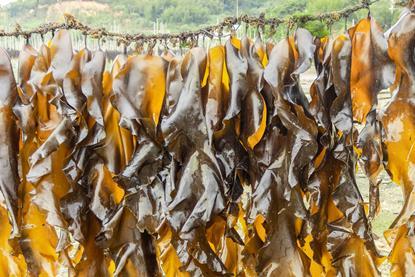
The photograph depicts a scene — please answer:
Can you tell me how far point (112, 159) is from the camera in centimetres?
143

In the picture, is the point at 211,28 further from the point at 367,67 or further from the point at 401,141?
the point at 401,141

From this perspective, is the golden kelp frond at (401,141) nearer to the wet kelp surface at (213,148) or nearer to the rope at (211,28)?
the wet kelp surface at (213,148)

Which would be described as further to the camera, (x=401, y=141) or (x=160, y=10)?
(x=160, y=10)

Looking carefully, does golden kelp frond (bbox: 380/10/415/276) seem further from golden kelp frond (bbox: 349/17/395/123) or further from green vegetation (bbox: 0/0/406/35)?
green vegetation (bbox: 0/0/406/35)

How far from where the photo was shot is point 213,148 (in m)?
1.36

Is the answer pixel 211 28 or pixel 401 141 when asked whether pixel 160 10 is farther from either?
pixel 401 141

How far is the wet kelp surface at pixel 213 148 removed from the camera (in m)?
1.35

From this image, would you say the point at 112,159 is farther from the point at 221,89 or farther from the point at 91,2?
the point at 91,2

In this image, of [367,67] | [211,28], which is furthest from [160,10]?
[367,67]

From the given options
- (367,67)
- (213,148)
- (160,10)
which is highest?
(367,67)

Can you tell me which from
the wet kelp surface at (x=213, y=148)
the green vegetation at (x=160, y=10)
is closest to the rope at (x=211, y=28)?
the wet kelp surface at (x=213, y=148)

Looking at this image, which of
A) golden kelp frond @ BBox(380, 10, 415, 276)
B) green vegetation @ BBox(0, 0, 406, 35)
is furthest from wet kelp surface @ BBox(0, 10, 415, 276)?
green vegetation @ BBox(0, 0, 406, 35)

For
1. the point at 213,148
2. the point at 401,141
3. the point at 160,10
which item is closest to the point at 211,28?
the point at 213,148

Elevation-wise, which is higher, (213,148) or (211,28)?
(211,28)
